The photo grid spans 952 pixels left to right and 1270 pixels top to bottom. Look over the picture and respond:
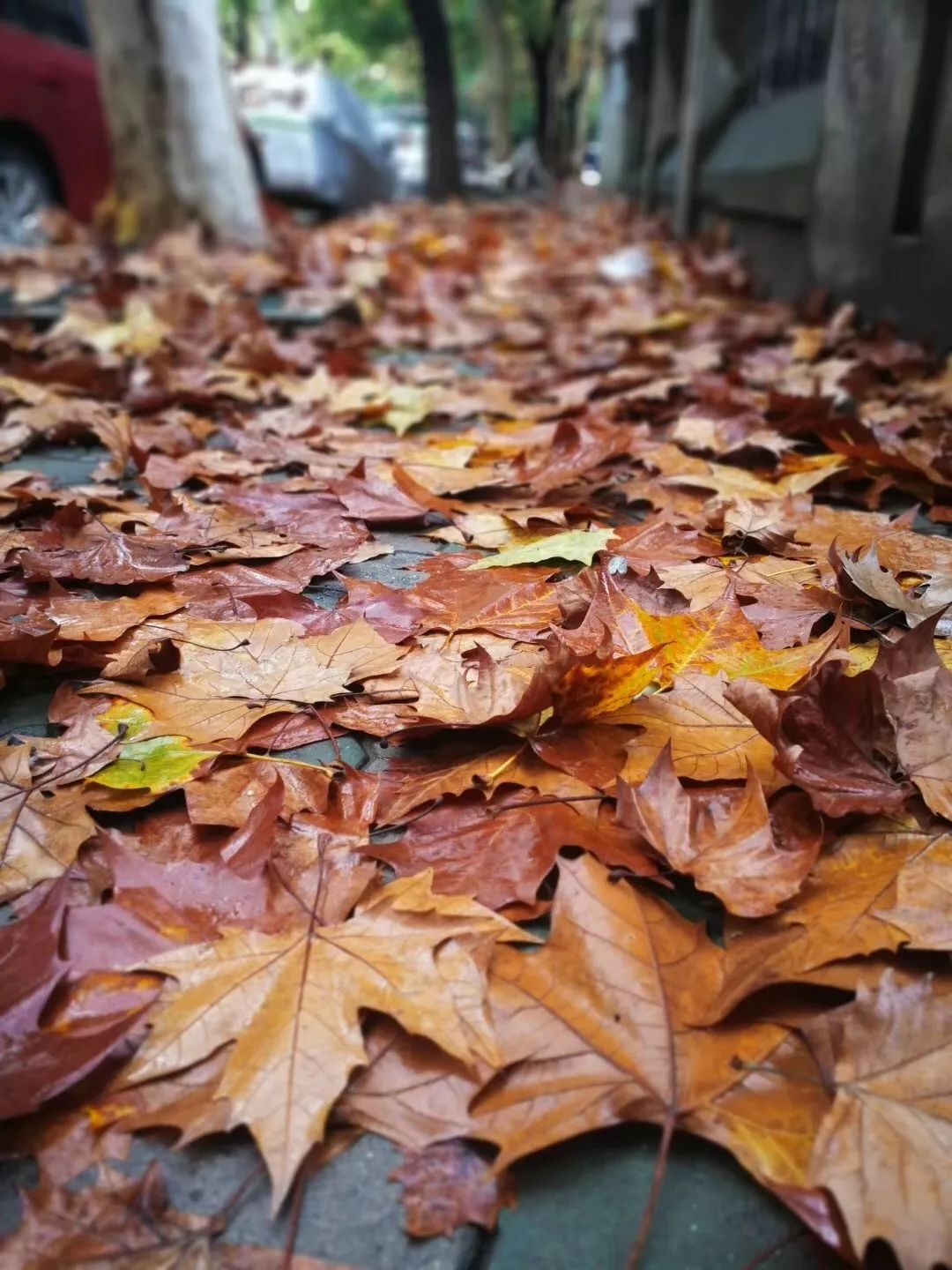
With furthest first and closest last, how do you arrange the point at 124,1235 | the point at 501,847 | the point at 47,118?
1. the point at 47,118
2. the point at 501,847
3. the point at 124,1235

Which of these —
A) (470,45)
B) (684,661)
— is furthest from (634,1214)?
(470,45)

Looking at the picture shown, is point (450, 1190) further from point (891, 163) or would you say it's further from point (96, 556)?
point (891, 163)

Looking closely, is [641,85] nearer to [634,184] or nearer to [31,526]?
[634,184]

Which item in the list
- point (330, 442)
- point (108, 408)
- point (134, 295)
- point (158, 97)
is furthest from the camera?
point (158, 97)

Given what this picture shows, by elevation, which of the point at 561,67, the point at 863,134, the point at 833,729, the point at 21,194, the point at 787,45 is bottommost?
the point at 833,729

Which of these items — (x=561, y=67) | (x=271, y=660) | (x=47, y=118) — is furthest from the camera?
(x=561, y=67)

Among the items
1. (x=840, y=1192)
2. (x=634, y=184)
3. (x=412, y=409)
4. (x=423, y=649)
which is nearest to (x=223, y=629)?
(x=423, y=649)

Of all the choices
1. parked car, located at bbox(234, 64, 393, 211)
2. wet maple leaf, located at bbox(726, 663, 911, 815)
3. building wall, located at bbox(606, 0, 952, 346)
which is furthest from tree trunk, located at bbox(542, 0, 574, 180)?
wet maple leaf, located at bbox(726, 663, 911, 815)

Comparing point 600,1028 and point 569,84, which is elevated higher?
point 569,84
